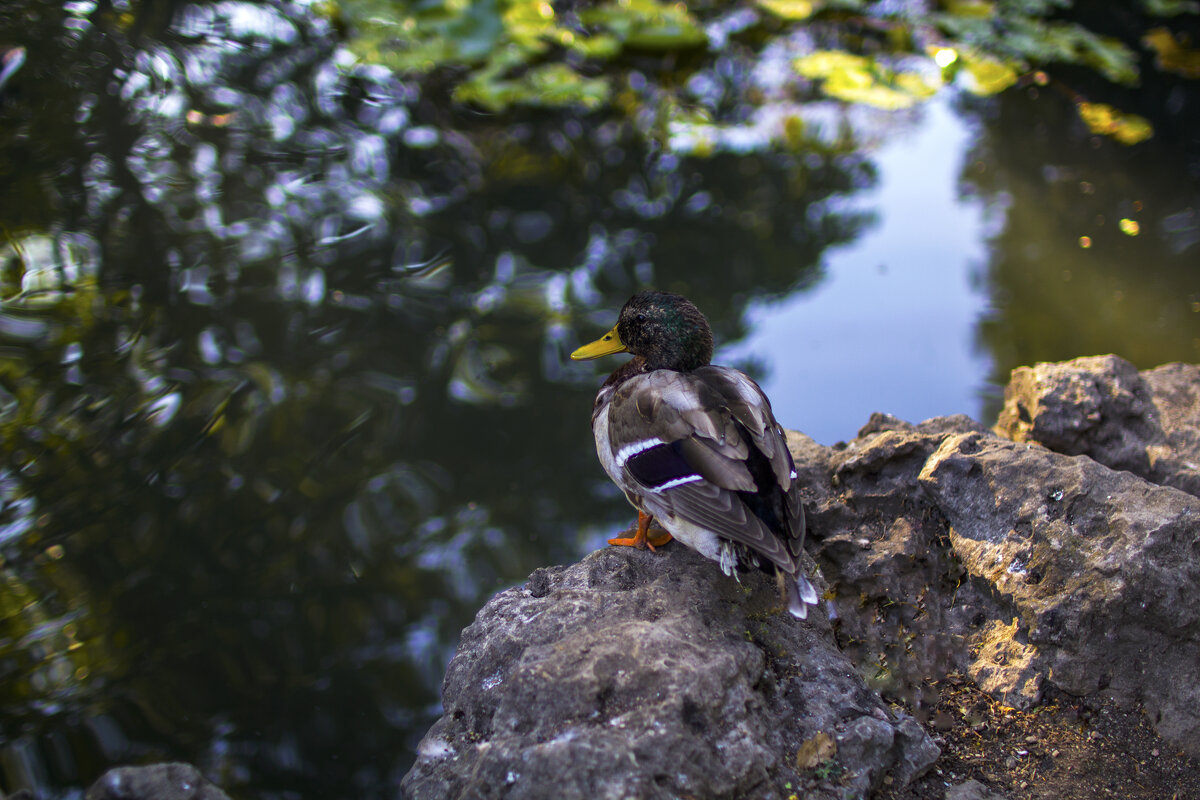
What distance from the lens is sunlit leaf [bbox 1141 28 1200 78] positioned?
6691mm

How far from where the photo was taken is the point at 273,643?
3.29 m

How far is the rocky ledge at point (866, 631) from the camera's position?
78.4 inches

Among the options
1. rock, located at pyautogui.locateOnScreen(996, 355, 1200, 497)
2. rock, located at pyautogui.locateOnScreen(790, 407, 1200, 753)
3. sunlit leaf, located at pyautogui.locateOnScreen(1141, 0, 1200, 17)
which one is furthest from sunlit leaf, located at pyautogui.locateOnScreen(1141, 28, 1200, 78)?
rock, located at pyautogui.locateOnScreen(790, 407, 1200, 753)

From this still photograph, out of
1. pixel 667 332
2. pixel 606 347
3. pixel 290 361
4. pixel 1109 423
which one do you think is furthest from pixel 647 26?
pixel 1109 423

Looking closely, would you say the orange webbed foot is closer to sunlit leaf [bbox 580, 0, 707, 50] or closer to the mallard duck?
the mallard duck

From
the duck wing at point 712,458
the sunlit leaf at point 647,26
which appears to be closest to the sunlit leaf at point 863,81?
the sunlit leaf at point 647,26

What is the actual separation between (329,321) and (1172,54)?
21.8ft

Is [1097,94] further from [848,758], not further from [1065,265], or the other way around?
[848,758]

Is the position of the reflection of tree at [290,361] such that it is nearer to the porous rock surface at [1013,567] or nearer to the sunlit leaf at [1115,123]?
the porous rock surface at [1013,567]

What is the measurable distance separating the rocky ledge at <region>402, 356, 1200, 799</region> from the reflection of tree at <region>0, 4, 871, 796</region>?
→ 3.77 ft

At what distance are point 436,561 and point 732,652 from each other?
1829mm

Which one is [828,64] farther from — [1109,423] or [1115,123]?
[1109,423]

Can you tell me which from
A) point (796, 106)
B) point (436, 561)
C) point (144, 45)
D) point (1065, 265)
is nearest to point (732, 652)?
point (436, 561)

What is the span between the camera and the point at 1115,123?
6.19 meters
